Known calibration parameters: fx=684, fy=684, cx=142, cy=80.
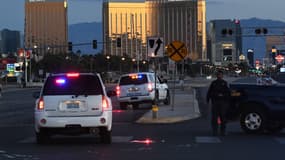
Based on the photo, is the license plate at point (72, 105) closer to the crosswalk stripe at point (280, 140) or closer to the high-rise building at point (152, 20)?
the crosswalk stripe at point (280, 140)

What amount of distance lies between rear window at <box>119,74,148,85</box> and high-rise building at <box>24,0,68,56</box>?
120 metres

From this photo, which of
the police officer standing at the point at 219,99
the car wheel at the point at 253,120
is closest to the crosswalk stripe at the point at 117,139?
the police officer standing at the point at 219,99

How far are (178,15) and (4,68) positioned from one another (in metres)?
39.6

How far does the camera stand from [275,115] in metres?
18.2

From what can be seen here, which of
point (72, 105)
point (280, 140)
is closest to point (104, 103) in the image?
point (72, 105)

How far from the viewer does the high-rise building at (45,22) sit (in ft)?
531

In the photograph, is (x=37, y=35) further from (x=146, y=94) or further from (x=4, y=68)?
(x=146, y=94)

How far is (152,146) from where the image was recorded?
15820 millimetres

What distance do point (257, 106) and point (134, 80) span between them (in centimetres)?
1515

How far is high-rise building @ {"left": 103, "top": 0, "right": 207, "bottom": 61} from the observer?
443ft

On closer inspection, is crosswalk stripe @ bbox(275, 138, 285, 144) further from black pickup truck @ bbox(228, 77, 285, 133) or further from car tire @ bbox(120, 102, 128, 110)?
car tire @ bbox(120, 102, 128, 110)

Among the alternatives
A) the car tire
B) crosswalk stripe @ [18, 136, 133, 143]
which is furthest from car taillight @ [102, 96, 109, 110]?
the car tire

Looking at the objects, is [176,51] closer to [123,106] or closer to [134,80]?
[134,80]

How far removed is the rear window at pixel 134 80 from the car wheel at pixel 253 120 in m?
14.6
